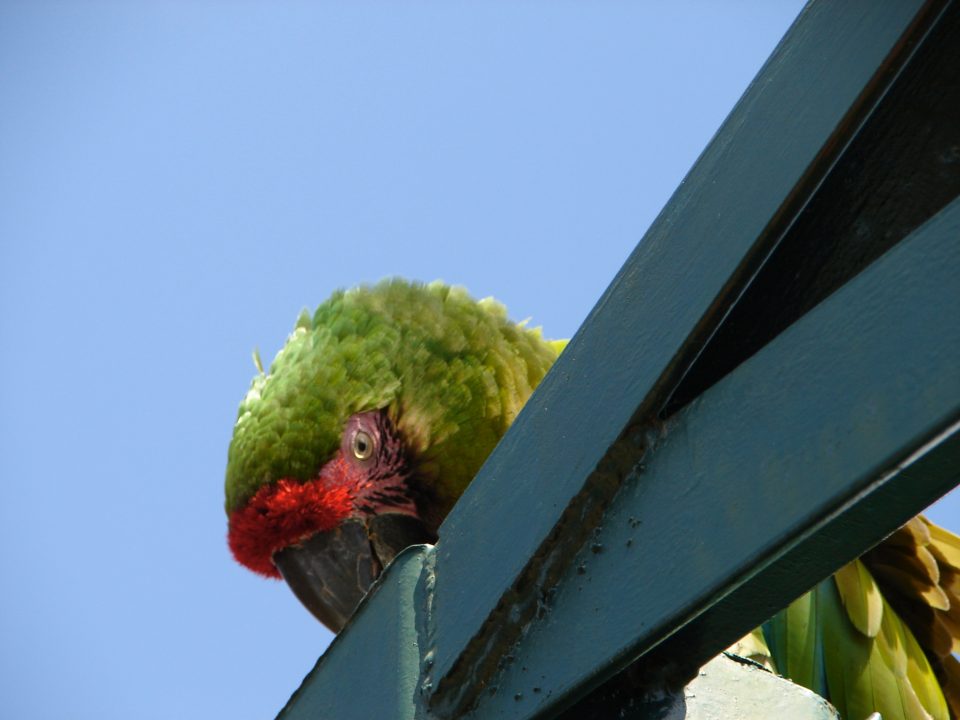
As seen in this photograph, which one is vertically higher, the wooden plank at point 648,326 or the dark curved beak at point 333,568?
the dark curved beak at point 333,568

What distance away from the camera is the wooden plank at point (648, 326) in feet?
2.92

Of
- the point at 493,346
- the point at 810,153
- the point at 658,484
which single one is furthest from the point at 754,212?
the point at 493,346

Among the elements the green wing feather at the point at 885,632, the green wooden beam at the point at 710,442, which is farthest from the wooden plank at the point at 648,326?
the green wing feather at the point at 885,632

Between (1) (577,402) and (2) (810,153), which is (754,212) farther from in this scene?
(1) (577,402)

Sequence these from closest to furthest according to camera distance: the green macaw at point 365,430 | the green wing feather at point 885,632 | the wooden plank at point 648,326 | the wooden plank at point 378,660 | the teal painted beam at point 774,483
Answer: the teal painted beam at point 774,483 → the wooden plank at point 648,326 → the wooden plank at point 378,660 → the green wing feather at point 885,632 → the green macaw at point 365,430

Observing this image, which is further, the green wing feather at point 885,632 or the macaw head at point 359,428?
the macaw head at point 359,428

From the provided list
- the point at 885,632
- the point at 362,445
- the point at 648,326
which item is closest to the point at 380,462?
the point at 362,445

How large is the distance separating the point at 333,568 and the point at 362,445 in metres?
0.32

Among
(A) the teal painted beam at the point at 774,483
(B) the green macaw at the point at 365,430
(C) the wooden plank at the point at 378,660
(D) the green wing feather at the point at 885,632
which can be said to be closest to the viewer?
(A) the teal painted beam at the point at 774,483

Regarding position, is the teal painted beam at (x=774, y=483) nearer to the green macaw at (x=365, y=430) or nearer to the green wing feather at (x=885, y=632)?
the green wing feather at (x=885, y=632)

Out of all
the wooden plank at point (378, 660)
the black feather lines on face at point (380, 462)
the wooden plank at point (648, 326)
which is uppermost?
the black feather lines on face at point (380, 462)

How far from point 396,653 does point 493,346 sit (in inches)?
82.5

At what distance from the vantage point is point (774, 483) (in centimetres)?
83

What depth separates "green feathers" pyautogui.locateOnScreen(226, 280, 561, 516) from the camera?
120 inches
